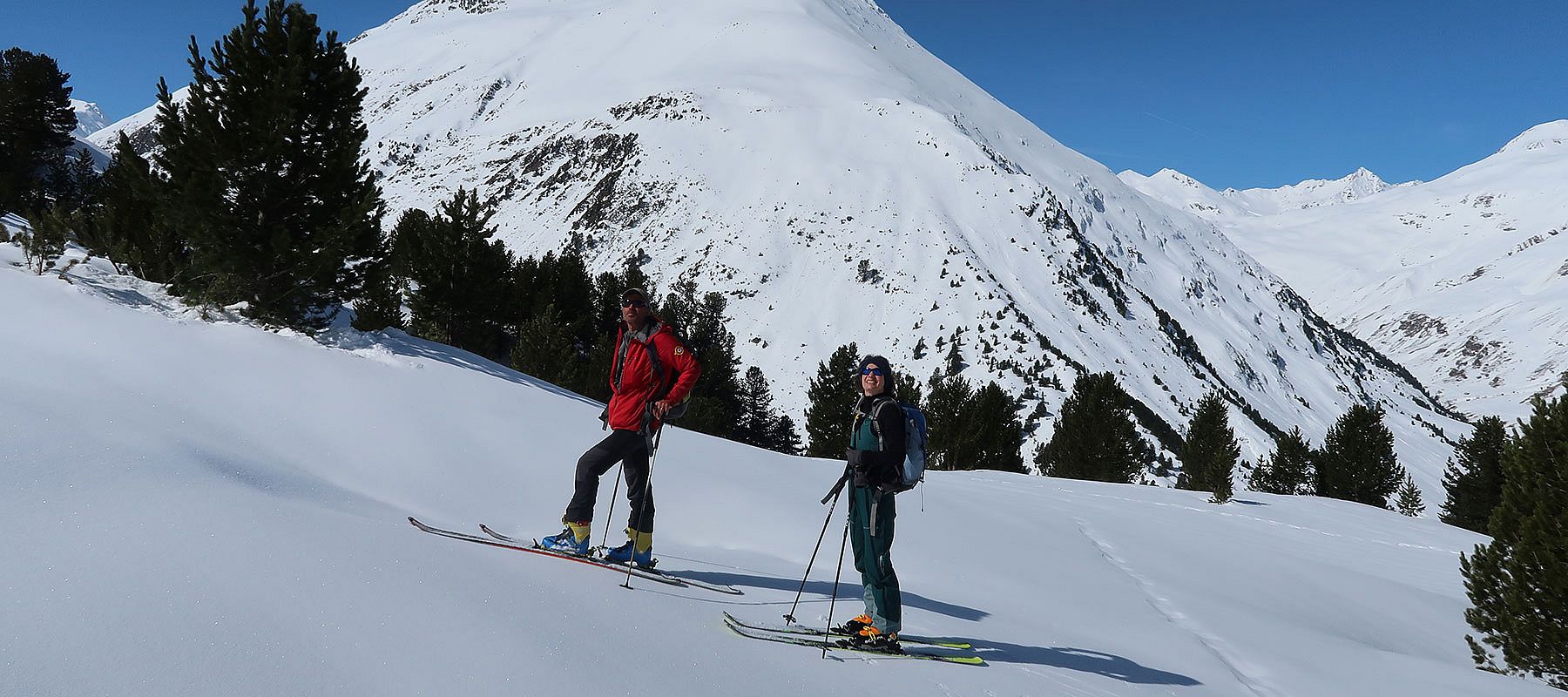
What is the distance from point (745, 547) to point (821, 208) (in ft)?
321

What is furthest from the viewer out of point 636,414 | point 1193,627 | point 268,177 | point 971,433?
point 971,433

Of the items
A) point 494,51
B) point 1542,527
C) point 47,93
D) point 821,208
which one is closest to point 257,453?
point 1542,527

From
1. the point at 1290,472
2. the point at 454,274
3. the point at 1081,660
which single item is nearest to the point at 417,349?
the point at 1081,660

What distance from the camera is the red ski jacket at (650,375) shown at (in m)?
6.16

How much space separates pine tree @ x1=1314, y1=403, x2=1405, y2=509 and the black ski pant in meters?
41.1

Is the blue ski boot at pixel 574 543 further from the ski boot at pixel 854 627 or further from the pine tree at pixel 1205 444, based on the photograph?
the pine tree at pixel 1205 444

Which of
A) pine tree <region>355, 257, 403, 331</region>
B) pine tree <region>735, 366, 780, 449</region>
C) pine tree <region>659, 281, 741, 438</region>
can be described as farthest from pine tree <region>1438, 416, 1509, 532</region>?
pine tree <region>355, 257, 403, 331</region>

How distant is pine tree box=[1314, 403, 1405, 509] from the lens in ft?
119

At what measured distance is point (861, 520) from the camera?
5.46m

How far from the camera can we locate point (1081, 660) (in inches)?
240

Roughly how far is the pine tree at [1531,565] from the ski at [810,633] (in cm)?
684

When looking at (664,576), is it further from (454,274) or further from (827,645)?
(454,274)

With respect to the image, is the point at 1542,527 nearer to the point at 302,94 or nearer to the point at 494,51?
the point at 302,94

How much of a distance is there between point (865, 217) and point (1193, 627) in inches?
3820
